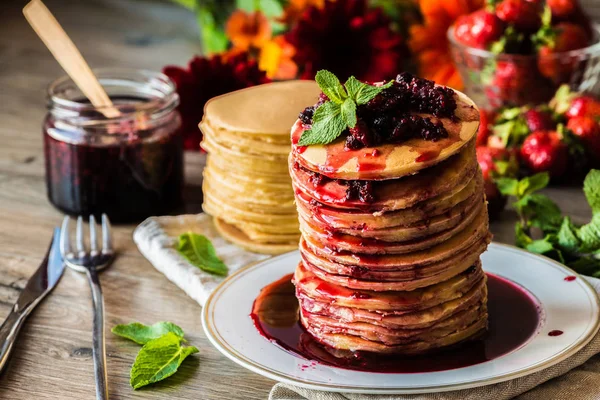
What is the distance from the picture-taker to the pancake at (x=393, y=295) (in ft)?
6.34

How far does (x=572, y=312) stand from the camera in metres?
2.10

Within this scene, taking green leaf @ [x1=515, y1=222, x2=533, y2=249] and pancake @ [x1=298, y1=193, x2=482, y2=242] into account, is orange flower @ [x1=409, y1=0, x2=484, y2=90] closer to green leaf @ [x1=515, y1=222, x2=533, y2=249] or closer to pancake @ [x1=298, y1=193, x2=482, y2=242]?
green leaf @ [x1=515, y1=222, x2=533, y2=249]

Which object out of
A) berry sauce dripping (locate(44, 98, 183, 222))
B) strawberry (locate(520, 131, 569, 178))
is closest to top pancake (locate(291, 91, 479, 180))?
berry sauce dripping (locate(44, 98, 183, 222))

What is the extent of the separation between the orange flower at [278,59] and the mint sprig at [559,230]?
1360 millimetres

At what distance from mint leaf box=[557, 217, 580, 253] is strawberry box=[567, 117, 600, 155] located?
0.76 m

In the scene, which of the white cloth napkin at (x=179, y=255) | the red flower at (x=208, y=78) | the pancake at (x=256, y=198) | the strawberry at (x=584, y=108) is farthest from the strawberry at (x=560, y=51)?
the white cloth napkin at (x=179, y=255)

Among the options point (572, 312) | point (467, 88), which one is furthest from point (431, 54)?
point (572, 312)

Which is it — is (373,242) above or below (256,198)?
above

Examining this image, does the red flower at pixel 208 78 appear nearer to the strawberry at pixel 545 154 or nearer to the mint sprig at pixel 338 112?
the strawberry at pixel 545 154

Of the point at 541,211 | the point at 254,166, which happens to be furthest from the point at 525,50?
the point at 254,166

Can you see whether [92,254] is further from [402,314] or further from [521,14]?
[521,14]

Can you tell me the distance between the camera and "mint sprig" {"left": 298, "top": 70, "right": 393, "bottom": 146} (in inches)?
72.5

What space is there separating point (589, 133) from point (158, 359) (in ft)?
6.05

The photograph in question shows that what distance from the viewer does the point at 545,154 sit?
310 centimetres
